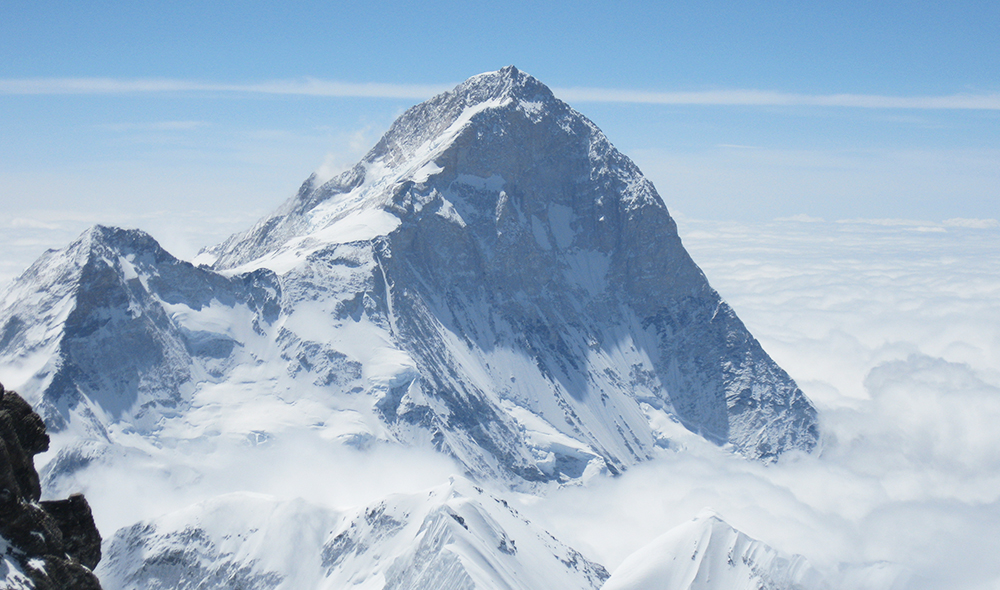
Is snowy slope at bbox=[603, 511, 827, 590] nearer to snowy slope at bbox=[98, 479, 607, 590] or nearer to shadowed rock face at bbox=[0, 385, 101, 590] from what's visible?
snowy slope at bbox=[98, 479, 607, 590]

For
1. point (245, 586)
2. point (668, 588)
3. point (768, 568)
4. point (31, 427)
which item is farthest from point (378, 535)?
point (31, 427)

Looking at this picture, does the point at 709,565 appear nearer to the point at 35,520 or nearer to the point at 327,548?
the point at 327,548

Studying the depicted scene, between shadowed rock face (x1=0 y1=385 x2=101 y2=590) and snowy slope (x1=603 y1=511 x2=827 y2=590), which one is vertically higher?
shadowed rock face (x1=0 y1=385 x2=101 y2=590)

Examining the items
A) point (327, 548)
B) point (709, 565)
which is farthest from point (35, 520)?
point (709, 565)

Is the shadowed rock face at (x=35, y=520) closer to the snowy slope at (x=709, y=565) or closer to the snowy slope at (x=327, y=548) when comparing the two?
the snowy slope at (x=327, y=548)

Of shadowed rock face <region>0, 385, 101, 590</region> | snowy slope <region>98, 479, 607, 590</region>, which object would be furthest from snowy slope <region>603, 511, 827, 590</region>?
shadowed rock face <region>0, 385, 101, 590</region>

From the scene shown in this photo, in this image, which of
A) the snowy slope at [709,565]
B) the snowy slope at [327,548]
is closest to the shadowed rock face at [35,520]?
the snowy slope at [327,548]

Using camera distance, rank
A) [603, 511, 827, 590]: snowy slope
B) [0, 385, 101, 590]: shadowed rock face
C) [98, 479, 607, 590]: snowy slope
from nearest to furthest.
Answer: [0, 385, 101, 590]: shadowed rock face < [98, 479, 607, 590]: snowy slope < [603, 511, 827, 590]: snowy slope
